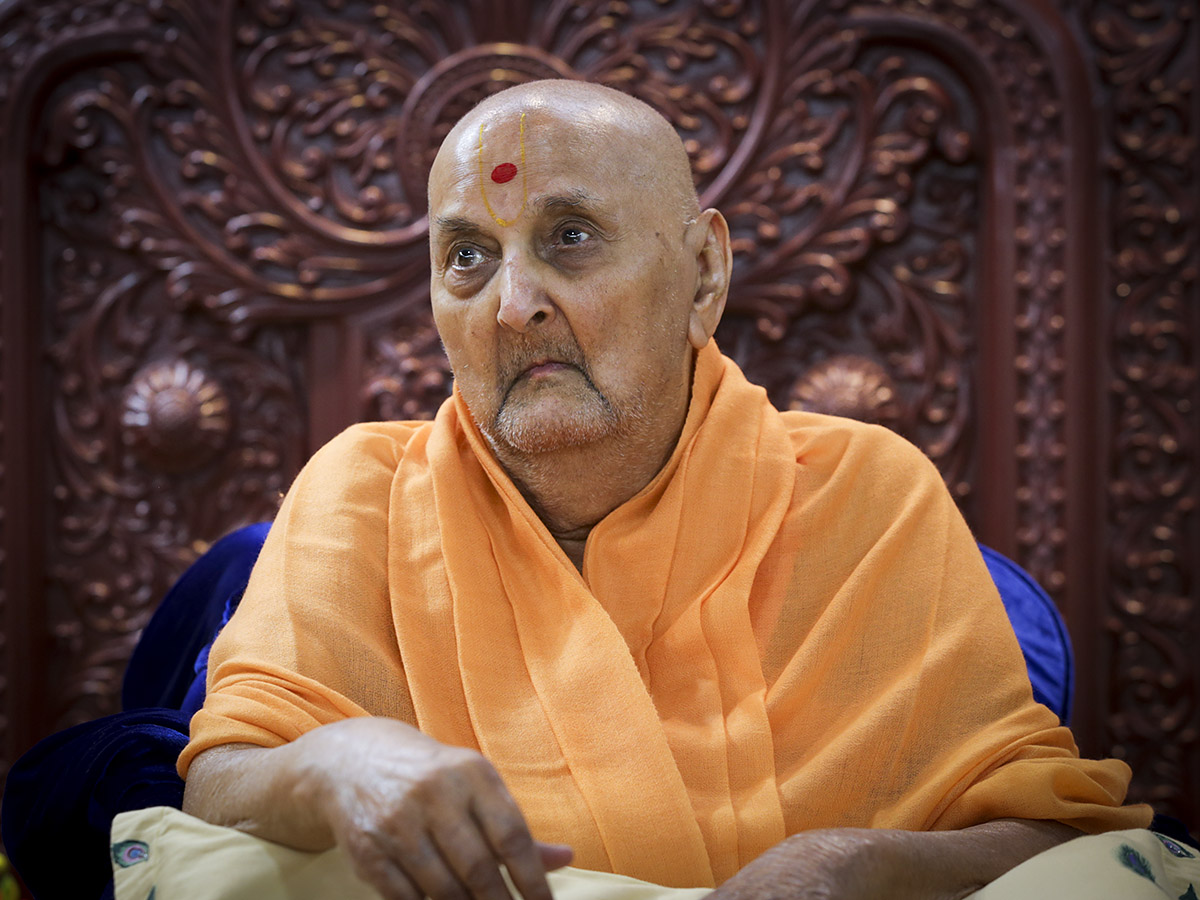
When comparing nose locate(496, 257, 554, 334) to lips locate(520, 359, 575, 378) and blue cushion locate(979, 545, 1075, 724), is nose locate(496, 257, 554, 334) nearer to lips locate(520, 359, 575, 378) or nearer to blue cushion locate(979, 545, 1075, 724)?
lips locate(520, 359, 575, 378)

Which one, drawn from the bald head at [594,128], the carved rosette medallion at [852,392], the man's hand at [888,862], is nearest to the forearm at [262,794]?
the man's hand at [888,862]

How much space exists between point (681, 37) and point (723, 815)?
2153 mm

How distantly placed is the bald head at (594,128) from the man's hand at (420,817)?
745 millimetres

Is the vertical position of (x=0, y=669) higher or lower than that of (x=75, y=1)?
lower

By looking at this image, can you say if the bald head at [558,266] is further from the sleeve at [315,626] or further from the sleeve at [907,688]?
the sleeve at [907,688]

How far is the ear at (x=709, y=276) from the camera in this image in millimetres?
1478

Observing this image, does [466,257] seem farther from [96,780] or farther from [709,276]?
[96,780]

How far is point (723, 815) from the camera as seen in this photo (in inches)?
46.2

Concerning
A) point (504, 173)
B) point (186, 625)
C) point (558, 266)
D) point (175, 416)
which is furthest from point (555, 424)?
point (175, 416)

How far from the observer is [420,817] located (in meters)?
0.87

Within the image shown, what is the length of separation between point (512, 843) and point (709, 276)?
0.88 meters

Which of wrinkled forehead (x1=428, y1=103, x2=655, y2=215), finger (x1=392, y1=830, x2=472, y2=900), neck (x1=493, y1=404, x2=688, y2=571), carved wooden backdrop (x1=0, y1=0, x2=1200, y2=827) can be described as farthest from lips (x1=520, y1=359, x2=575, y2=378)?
carved wooden backdrop (x1=0, y1=0, x2=1200, y2=827)

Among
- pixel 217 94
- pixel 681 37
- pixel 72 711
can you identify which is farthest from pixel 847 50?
pixel 72 711

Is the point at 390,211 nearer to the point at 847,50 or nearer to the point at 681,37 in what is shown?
the point at 681,37
